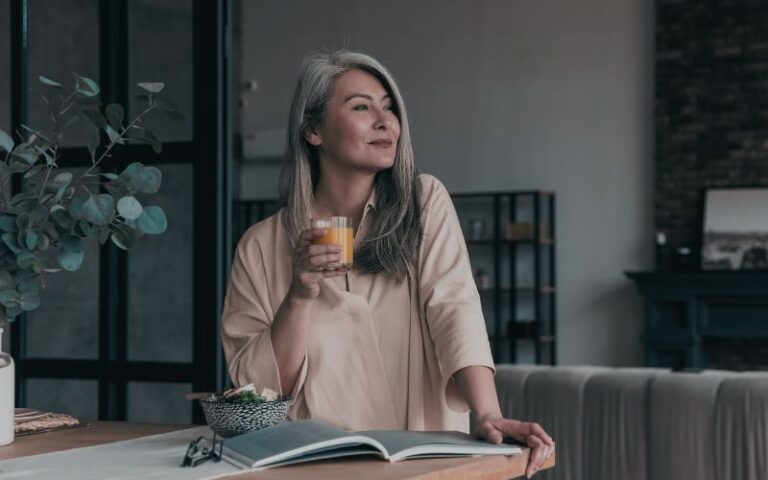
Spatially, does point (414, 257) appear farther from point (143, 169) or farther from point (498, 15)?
point (498, 15)

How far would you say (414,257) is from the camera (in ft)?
6.95

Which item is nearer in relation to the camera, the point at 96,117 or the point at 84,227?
the point at 84,227

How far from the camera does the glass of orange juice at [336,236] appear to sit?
1.86 m

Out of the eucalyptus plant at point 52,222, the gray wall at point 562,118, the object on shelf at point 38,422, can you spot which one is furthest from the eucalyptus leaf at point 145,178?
the gray wall at point 562,118

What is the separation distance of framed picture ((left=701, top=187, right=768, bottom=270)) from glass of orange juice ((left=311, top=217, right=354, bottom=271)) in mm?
7126

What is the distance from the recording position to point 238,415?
1778mm

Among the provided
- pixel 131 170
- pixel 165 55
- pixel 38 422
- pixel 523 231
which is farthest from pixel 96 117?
pixel 523 231

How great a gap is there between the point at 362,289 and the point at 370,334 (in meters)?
0.09

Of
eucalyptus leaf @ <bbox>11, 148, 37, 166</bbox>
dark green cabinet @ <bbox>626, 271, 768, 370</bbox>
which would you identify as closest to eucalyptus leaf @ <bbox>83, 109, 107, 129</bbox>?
eucalyptus leaf @ <bbox>11, 148, 37, 166</bbox>

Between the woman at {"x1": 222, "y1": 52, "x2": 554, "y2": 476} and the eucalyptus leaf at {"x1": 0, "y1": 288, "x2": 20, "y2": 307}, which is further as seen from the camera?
the woman at {"x1": 222, "y1": 52, "x2": 554, "y2": 476}

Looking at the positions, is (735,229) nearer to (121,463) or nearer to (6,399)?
(6,399)

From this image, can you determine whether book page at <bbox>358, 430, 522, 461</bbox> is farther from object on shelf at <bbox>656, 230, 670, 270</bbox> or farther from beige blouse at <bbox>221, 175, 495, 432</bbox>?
object on shelf at <bbox>656, 230, 670, 270</bbox>

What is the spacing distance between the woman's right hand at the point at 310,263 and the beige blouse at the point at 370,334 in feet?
0.48

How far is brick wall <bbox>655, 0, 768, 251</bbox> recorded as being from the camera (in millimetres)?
8781
